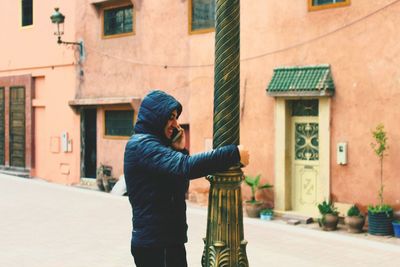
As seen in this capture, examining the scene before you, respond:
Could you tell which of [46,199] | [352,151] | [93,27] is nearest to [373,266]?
[352,151]

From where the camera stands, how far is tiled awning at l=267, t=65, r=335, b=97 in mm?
11228

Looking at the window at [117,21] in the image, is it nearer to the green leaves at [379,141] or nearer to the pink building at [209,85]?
the pink building at [209,85]

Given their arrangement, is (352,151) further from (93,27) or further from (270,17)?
(93,27)

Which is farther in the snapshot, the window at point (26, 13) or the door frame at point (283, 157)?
the window at point (26, 13)

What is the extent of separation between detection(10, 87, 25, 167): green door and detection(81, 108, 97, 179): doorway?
9.96 ft

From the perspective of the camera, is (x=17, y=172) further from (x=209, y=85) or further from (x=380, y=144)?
(x=380, y=144)

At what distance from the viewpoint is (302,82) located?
37.8 feet

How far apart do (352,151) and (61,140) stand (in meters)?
9.91

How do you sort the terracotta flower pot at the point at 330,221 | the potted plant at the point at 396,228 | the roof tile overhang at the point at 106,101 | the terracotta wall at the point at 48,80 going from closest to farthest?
1. the potted plant at the point at 396,228
2. the terracotta flower pot at the point at 330,221
3. the roof tile overhang at the point at 106,101
4. the terracotta wall at the point at 48,80

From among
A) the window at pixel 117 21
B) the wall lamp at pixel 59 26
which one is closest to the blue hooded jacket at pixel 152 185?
the window at pixel 117 21

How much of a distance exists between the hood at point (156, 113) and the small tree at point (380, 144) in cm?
737

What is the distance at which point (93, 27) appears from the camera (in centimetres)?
1717

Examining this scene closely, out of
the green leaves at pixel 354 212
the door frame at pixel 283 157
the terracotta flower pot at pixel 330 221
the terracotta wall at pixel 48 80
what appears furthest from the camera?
the terracotta wall at pixel 48 80

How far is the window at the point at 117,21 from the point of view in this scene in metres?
16.1
